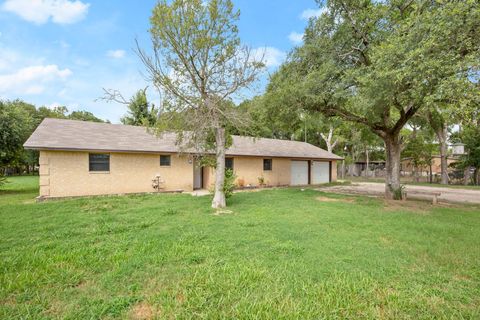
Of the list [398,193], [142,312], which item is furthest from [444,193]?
[142,312]

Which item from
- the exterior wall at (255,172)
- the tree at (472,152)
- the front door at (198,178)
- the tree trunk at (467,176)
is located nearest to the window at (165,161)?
the front door at (198,178)

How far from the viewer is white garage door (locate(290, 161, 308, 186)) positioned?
18406mm

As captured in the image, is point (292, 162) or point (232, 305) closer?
point (232, 305)

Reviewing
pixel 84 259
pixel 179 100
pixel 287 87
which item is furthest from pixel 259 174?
pixel 84 259

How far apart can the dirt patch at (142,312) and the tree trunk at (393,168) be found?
12.1 metres

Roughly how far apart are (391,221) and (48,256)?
330 inches

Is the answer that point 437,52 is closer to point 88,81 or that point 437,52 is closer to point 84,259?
point 84,259

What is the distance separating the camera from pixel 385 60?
23.4ft

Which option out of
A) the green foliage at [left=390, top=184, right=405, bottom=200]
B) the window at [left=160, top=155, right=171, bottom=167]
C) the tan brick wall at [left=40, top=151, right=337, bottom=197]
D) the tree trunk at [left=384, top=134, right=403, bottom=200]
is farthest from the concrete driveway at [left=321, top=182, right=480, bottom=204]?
the window at [left=160, top=155, right=171, bottom=167]

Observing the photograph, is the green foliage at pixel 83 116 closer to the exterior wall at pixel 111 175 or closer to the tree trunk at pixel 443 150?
the exterior wall at pixel 111 175

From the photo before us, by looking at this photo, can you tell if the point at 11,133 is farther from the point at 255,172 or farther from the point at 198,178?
the point at 255,172

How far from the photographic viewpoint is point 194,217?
6.96m

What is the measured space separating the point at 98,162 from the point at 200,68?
7398mm

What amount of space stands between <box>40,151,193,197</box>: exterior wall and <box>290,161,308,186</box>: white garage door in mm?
8671
